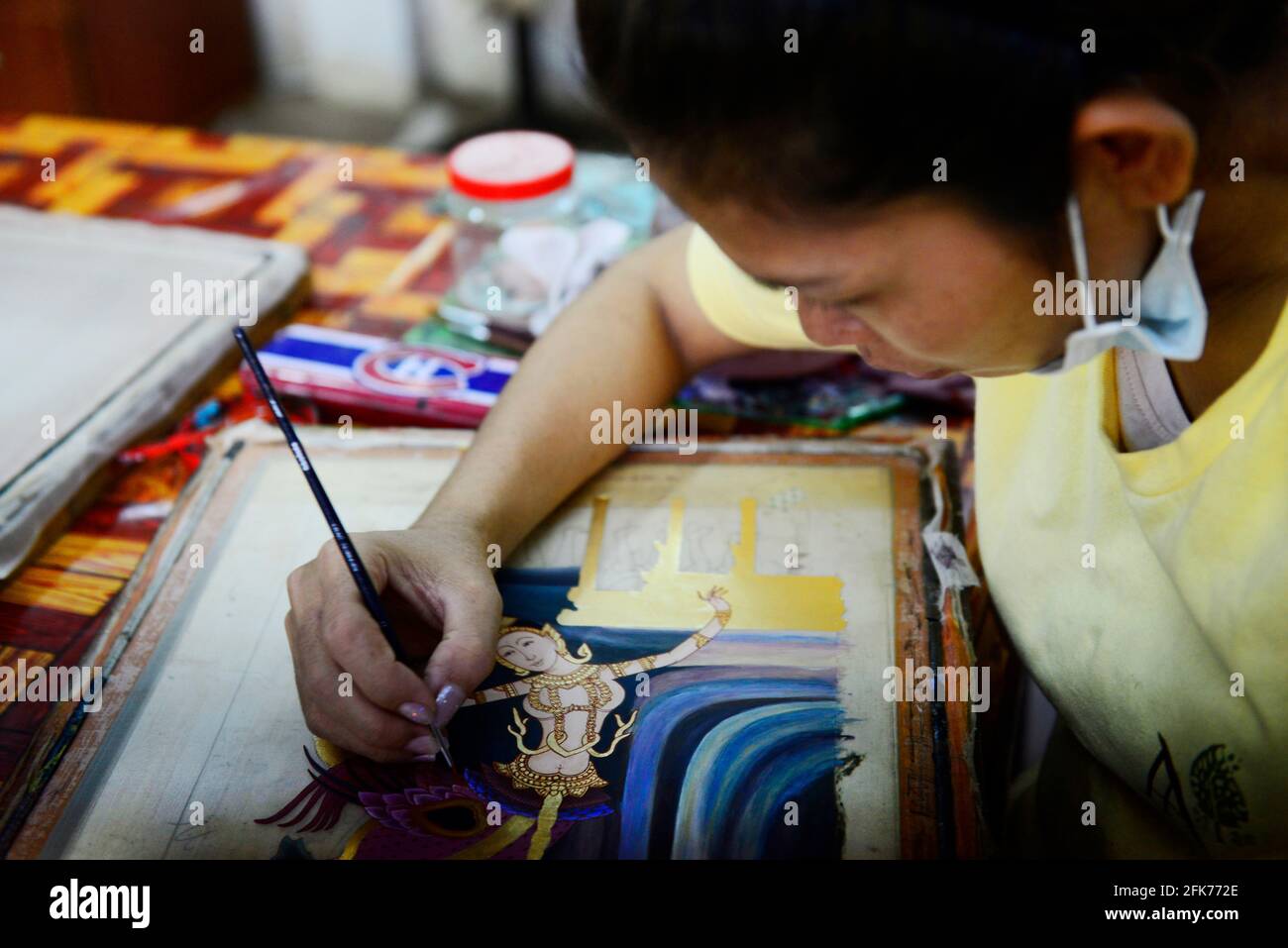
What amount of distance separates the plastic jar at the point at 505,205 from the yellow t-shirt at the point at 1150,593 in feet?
1.06

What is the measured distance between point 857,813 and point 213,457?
1.98 feet

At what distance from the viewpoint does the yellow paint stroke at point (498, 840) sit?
688mm

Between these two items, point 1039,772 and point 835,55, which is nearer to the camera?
point 835,55

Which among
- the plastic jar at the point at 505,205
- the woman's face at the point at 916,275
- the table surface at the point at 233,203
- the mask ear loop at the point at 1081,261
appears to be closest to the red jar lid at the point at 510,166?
the plastic jar at the point at 505,205

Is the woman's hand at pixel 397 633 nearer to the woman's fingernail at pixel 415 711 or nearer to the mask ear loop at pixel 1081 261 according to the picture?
the woman's fingernail at pixel 415 711

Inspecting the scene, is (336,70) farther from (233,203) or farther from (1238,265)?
(1238,265)

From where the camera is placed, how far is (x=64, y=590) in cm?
93

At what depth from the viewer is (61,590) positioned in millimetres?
934

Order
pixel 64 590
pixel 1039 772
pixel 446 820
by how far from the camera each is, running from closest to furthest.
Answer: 1. pixel 446 820
2. pixel 64 590
3. pixel 1039 772

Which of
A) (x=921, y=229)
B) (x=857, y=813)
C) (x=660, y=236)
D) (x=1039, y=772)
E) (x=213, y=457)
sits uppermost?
(x=921, y=229)

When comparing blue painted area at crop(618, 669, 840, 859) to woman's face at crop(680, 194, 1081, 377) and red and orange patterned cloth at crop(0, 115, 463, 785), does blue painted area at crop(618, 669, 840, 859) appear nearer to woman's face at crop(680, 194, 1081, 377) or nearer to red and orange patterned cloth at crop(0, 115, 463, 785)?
woman's face at crop(680, 194, 1081, 377)

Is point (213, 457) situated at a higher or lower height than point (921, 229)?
lower
